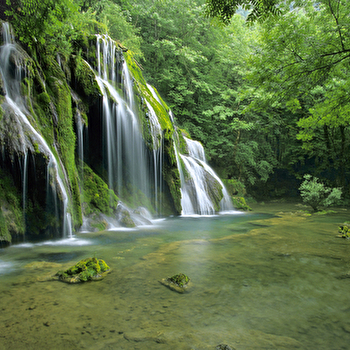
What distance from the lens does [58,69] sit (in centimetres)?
740

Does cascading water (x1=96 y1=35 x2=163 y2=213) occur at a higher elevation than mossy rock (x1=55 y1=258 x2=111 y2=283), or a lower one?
higher

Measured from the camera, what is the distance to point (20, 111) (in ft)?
18.3

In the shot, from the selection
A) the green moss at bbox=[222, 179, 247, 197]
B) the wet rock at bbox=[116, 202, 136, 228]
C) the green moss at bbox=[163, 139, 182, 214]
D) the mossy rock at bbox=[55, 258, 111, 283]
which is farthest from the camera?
the green moss at bbox=[222, 179, 247, 197]

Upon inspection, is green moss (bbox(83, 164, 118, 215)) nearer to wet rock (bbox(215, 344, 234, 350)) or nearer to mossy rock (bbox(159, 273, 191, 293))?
mossy rock (bbox(159, 273, 191, 293))

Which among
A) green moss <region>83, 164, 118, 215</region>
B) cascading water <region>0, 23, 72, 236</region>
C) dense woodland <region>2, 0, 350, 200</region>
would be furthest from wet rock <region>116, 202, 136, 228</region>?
dense woodland <region>2, 0, 350, 200</region>

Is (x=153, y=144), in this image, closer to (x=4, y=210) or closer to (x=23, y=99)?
(x=23, y=99)

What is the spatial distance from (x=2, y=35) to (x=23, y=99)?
5.89 feet

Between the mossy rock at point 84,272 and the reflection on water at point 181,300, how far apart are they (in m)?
0.14

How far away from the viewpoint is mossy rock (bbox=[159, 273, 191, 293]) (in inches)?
120

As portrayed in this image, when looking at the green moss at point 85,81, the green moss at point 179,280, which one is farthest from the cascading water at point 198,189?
the green moss at point 179,280

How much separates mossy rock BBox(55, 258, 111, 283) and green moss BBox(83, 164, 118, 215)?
3990mm

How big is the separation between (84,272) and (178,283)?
1.24m

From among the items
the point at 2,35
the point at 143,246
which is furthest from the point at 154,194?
the point at 2,35

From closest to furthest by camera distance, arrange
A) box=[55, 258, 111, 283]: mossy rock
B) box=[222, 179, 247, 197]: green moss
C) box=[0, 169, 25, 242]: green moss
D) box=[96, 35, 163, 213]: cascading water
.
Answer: box=[55, 258, 111, 283]: mossy rock
box=[0, 169, 25, 242]: green moss
box=[96, 35, 163, 213]: cascading water
box=[222, 179, 247, 197]: green moss
